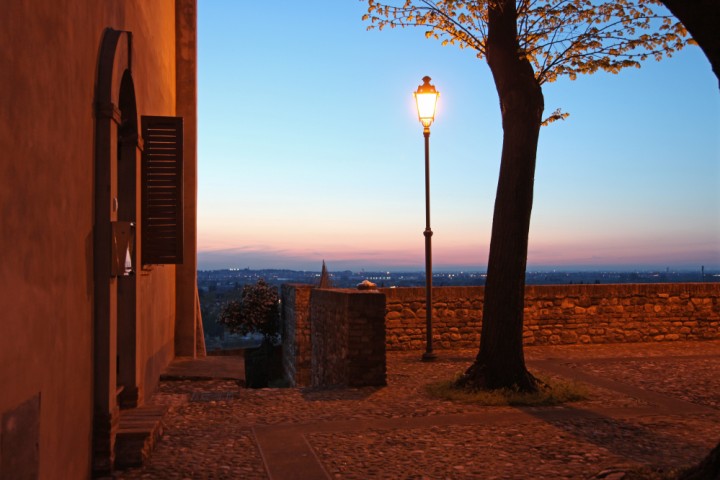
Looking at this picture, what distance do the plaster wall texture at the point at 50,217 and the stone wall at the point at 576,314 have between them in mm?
8831

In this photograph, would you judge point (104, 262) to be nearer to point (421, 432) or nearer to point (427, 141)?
point (421, 432)

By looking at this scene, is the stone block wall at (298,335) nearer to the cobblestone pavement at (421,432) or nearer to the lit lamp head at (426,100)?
the lit lamp head at (426,100)

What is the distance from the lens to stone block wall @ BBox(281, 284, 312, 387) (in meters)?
16.8

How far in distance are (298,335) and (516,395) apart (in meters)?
9.55

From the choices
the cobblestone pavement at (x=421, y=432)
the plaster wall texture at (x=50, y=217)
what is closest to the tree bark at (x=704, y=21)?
the cobblestone pavement at (x=421, y=432)

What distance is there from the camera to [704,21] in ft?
12.7

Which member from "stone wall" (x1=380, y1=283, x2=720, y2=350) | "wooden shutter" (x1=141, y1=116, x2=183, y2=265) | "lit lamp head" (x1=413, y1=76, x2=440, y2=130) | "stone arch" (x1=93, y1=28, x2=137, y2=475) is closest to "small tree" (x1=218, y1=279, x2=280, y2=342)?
"stone wall" (x1=380, y1=283, x2=720, y2=350)

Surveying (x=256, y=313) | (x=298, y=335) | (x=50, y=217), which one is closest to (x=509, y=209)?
(x=50, y=217)

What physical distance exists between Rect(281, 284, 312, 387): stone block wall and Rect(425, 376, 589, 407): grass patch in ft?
28.0

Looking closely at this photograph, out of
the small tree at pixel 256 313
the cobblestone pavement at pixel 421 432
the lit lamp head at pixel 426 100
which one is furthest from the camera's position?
the small tree at pixel 256 313

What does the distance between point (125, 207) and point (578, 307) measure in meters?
9.77

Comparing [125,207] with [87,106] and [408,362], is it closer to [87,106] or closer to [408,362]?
[87,106]

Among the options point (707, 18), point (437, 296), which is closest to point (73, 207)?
point (707, 18)

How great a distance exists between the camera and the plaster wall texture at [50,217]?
9.61 feet
